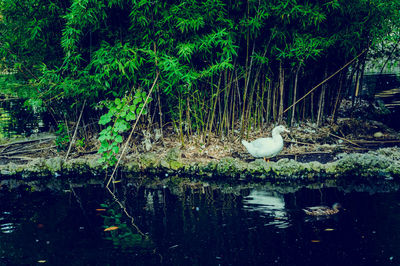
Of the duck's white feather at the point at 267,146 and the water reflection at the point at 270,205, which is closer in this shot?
the water reflection at the point at 270,205

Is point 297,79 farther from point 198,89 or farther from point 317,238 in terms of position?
point 317,238

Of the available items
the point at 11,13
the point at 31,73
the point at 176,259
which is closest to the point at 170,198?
the point at 176,259

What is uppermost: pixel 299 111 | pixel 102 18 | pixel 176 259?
pixel 102 18

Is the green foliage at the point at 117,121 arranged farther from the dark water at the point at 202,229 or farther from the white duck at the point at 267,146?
the white duck at the point at 267,146

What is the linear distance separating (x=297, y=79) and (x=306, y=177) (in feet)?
6.49

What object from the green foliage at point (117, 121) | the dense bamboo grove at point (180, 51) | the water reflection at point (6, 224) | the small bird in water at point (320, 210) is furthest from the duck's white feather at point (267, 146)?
the water reflection at point (6, 224)

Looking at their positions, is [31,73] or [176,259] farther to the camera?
[31,73]

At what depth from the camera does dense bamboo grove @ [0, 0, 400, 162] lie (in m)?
4.94

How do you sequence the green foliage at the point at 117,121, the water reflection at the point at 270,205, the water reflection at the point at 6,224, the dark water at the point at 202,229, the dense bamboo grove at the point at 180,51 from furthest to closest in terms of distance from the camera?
the green foliage at the point at 117,121 < the dense bamboo grove at the point at 180,51 < the water reflection at the point at 6,224 < the water reflection at the point at 270,205 < the dark water at the point at 202,229

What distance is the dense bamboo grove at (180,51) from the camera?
4.94 meters

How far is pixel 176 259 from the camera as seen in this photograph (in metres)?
3.06

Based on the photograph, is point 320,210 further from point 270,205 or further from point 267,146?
point 267,146

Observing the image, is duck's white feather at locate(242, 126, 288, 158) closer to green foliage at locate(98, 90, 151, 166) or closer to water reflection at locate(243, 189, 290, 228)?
water reflection at locate(243, 189, 290, 228)

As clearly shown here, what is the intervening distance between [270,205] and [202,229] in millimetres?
878
